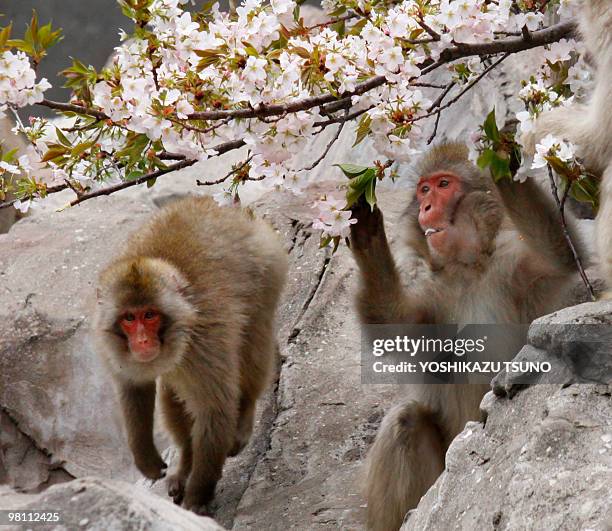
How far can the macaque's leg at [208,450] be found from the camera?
522 centimetres

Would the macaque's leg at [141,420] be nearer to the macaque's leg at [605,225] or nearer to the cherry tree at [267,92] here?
the cherry tree at [267,92]

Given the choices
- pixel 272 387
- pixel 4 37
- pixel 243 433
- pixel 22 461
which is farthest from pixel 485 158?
pixel 22 461

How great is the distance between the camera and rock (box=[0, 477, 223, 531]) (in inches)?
116

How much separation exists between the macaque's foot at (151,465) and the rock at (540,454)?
2.23 meters

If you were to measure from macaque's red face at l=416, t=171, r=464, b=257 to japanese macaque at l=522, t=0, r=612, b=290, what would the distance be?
0.70 meters

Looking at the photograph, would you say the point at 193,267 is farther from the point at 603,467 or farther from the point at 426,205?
the point at 603,467

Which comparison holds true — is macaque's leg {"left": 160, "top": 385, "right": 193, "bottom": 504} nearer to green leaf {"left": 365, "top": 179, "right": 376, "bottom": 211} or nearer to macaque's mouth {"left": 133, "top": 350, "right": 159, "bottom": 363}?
macaque's mouth {"left": 133, "top": 350, "right": 159, "bottom": 363}

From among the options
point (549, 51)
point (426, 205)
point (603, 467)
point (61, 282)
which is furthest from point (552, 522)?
point (61, 282)

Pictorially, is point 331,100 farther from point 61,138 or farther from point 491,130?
point 61,138

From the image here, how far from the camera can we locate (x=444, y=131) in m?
8.18

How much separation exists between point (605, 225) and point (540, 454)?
2.84ft

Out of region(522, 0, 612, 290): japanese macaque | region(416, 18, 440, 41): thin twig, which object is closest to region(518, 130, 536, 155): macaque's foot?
region(522, 0, 612, 290): japanese macaque

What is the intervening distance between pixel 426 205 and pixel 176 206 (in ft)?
5.67

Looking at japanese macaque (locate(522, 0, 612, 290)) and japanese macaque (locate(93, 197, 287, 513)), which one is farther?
japanese macaque (locate(93, 197, 287, 513))
